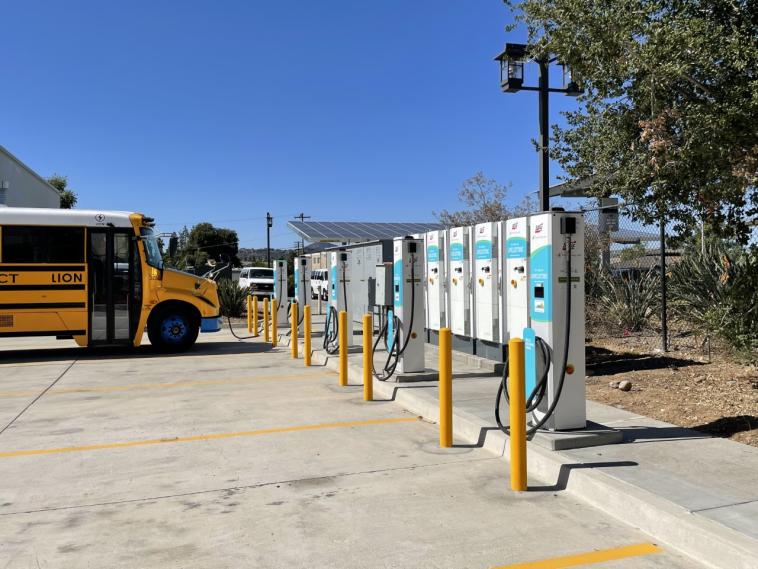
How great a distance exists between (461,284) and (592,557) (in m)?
7.85

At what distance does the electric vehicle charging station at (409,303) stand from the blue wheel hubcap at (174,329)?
6664mm

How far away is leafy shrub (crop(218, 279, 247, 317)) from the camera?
2341 centimetres

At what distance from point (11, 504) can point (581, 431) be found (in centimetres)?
478

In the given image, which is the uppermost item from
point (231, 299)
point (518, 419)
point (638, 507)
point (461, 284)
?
point (461, 284)

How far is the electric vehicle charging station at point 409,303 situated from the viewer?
904cm

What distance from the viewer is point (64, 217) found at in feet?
42.1

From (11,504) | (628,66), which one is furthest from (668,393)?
(11,504)

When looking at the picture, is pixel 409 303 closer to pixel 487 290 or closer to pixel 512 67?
pixel 487 290

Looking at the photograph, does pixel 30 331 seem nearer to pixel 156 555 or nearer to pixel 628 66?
pixel 156 555

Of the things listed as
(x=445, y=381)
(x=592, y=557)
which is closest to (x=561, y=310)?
(x=445, y=381)

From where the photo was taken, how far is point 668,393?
7641 millimetres

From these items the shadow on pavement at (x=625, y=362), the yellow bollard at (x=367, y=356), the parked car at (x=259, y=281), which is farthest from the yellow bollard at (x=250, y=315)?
the parked car at (x=259, y=281)

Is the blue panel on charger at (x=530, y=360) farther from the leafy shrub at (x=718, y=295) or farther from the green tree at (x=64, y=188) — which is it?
the green tree at (x=64, y=188)

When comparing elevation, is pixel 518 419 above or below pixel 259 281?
below
